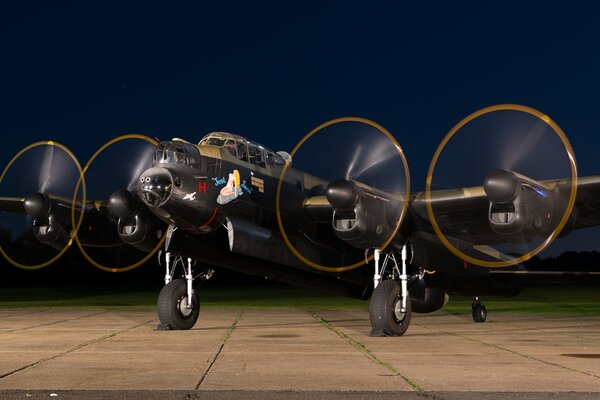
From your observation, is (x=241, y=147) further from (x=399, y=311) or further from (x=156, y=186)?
(x=399, y=311)

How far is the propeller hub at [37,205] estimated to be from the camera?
22.2m

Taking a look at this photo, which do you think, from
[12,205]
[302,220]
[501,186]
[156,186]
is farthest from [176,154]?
[12,205]

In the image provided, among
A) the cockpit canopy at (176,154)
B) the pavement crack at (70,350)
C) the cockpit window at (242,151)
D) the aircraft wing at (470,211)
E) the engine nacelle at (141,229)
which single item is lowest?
the pavement crack at (70,350)

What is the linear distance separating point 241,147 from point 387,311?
18.4 feet

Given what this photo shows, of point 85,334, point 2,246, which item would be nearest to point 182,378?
point 85,334

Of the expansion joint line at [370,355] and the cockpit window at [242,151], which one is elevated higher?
the cockpit window at [242,151]

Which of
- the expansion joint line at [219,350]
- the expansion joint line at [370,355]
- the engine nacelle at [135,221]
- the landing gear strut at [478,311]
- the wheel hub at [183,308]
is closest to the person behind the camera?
the expansion joint line at [370,355]

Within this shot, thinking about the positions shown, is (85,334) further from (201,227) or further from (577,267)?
(577,267)

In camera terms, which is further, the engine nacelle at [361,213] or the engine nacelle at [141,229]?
the engine nacelle at [141,229]

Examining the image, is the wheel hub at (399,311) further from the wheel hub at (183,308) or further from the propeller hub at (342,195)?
the wheel hub at (183,308)

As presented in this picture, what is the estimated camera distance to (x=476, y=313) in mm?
26125

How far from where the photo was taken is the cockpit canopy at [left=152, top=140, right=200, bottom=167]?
59.6ft

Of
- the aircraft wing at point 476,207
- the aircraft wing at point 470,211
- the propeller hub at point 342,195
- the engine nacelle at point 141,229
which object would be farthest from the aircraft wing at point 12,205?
the aircraft wing at point 476,207

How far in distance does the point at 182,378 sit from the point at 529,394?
4.74 metres
